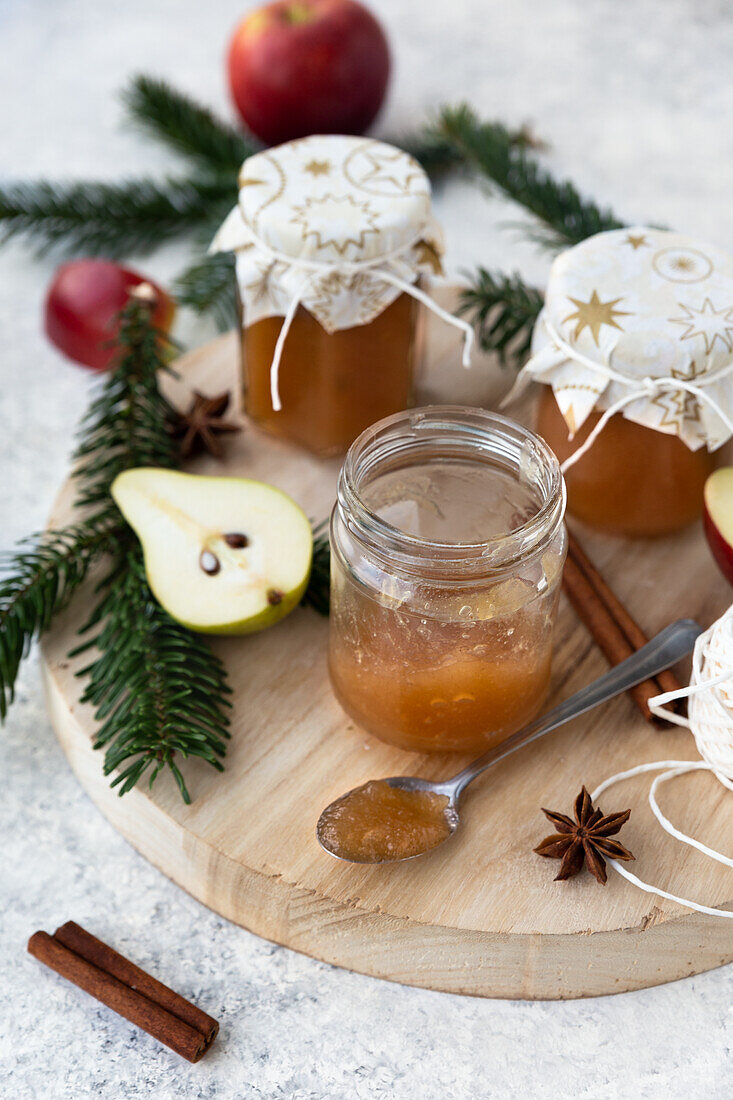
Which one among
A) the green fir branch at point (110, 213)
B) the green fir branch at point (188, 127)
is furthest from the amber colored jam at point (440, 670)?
the green fir branch at point (188, 127)

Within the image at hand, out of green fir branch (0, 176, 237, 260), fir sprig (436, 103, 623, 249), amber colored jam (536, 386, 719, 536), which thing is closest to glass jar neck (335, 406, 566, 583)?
amber colored jam (536, 386, 719, 536)

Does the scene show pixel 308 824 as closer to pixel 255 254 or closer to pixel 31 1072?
pixel 31 1072

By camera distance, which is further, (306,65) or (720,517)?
(306,65)

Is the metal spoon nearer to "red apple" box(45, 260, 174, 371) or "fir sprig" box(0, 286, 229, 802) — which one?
"fir sprig" box(0, 286, 229, 802)

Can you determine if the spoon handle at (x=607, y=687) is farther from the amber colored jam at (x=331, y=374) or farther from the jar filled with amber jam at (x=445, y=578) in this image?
the amber colored jam at (x=331, y=374)

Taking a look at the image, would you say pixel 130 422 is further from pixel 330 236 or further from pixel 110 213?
pixel 110 213

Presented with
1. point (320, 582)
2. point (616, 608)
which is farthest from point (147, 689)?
point (616, 608)
